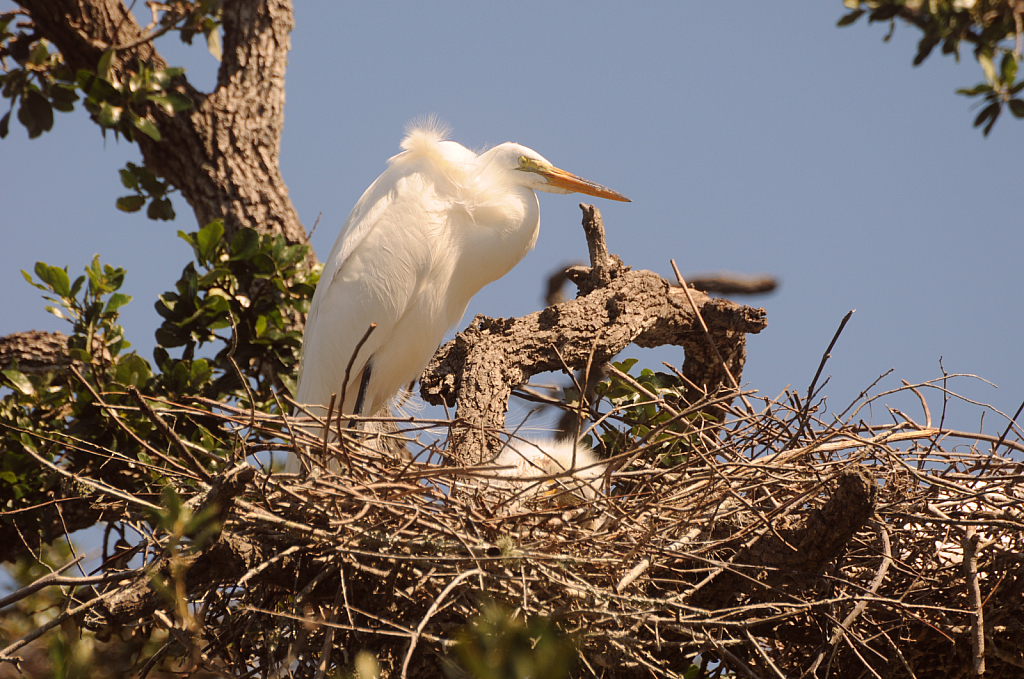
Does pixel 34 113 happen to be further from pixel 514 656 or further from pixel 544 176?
pixel 514 656

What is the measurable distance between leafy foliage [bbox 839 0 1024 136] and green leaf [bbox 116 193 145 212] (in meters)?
3.88

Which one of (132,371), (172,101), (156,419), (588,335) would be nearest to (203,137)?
(172,101)

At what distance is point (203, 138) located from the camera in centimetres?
385

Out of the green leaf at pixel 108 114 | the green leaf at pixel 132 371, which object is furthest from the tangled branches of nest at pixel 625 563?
the green leaf at pixel 108 114

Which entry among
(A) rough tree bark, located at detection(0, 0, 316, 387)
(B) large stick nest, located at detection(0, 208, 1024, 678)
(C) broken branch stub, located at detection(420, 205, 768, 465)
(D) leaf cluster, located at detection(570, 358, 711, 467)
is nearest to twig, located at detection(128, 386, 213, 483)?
(B) large stick nest, located at detection(0, 208, 1024, 678)

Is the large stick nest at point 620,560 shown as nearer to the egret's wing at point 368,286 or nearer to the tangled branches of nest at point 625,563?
the tangled branches of nest at point 625,563

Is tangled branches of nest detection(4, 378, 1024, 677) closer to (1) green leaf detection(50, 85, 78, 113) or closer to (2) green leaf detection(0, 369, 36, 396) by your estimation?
(2) green leaf detection(0, 369, 36, 396)

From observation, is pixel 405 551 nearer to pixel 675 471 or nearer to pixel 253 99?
pixel 675 471

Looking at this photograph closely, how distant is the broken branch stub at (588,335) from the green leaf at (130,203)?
6.57 ft

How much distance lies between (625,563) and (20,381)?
2605 millimetres

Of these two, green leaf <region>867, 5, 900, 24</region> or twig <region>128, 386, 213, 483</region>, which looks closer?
twig <region>128, 386, 213, 483</region>

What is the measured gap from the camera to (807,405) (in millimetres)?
1775

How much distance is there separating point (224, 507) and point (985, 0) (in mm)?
4233

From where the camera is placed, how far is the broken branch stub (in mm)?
2430
